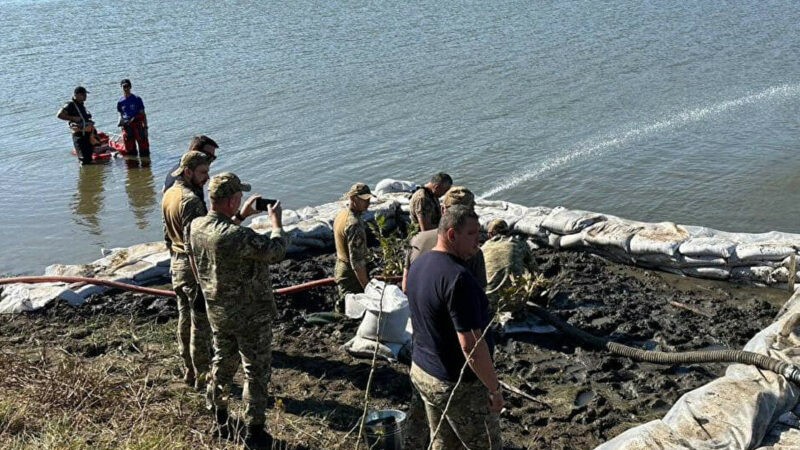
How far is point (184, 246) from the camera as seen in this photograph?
5.64m

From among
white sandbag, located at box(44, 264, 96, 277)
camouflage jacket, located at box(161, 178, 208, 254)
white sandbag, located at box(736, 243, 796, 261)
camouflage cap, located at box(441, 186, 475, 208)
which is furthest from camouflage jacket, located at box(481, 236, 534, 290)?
white sandbag, located at box(44, 264, 96, 277)

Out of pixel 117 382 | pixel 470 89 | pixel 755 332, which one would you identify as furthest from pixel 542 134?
pixel 117 382

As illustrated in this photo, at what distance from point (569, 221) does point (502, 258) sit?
6.00 feet

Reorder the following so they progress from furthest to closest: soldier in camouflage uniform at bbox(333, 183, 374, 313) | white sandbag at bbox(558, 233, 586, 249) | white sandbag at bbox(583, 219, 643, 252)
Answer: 1. white sandbag at bbox(558, 233, 586, 249)
2. white sandbag at bbox(583, 219, 643, 252)
3. soldier in camouflage uniform at bbox(333, 183, 374, 313)

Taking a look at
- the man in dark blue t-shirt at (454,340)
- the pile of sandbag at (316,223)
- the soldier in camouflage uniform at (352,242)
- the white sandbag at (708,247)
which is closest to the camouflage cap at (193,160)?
the soldier in camouflage uniform at (352,242)

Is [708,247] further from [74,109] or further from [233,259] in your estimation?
[74,109]

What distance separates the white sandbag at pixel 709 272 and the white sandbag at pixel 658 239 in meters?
0.23

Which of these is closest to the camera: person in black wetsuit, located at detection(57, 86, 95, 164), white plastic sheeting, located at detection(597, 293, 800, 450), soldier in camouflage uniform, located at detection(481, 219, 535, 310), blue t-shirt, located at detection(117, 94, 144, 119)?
white plastic sheeting, located at detection(597, 293, 800, 450)

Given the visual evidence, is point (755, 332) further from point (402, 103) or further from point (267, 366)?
point (402, 103)

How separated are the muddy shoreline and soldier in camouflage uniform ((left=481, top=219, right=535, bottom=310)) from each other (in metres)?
0.41

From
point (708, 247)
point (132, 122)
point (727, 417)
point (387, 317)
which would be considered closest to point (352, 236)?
point (387, 317)

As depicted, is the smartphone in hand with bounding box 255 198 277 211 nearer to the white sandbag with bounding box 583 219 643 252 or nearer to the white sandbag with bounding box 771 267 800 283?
the white sandbag with bounding box 583 219 643 252

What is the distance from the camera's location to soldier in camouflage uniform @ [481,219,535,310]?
6.62 m

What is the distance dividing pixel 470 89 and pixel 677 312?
34.2ft
